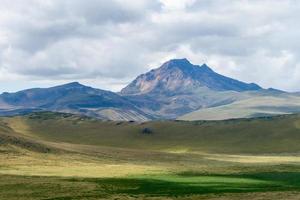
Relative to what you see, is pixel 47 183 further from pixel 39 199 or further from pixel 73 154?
pixel 73 154

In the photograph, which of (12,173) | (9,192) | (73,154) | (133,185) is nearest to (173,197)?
(133,185)

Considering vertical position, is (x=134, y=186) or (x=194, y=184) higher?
(x=134, y=186)

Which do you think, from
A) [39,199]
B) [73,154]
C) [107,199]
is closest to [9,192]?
[39,199]

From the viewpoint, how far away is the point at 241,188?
85.4m

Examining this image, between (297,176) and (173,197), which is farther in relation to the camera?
(297,176)

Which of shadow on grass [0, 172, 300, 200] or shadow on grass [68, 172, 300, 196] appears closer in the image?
shadow on grass [0, 172, 300, 200]

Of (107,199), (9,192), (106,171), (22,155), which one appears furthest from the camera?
(22,155)

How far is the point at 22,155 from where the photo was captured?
14650 centimetres

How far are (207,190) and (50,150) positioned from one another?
9557cm

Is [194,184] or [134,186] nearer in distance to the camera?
[134,186]

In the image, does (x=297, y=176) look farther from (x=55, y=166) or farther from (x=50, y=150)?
(x=50, y=150)

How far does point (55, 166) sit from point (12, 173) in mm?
23114

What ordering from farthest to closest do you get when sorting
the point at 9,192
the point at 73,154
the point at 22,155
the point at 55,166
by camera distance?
the point at 73,154, the point at 22,155, the point at 55,166, the point at 9,192

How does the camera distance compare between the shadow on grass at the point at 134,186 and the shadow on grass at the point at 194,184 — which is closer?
the shadow on grass at the point at 134,186
